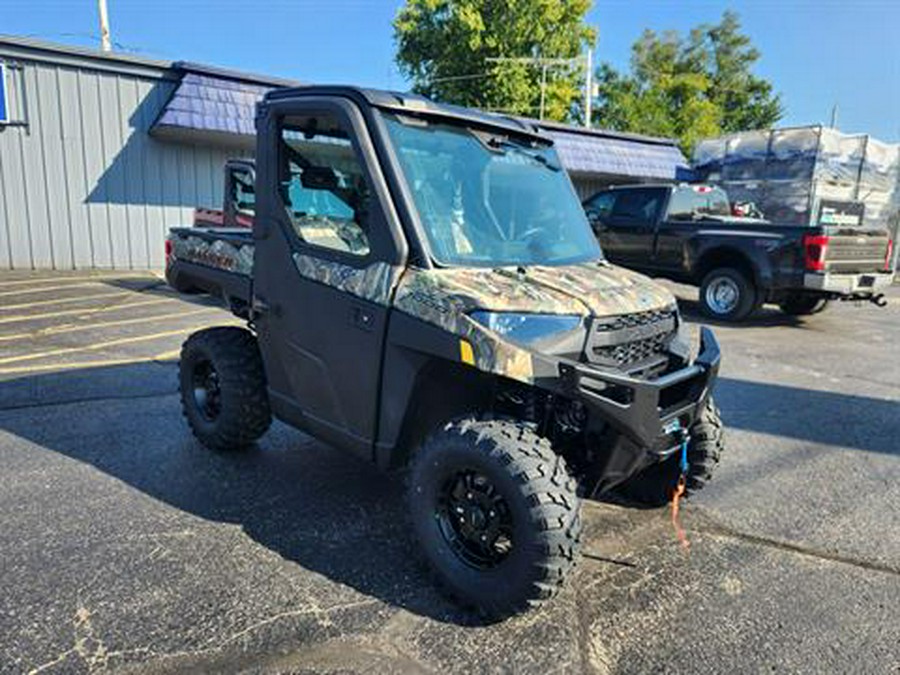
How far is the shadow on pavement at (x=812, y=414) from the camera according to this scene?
17.5ft

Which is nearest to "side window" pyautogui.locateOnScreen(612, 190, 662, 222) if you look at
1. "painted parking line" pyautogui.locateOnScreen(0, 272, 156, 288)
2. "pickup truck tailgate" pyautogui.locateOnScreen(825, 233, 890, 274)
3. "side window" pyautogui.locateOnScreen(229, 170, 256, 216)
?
"pickup truck tailgate" pyautogui.locateOnScreen(825, 233, 890, 274)

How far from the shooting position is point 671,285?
14719 mm

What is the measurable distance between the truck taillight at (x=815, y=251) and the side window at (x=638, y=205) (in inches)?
95.3

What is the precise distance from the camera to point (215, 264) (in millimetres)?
4289

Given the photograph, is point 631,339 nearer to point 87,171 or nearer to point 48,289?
point 48,289

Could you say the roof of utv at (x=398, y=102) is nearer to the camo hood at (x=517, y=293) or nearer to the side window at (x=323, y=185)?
the side window at (x=323, y=185)

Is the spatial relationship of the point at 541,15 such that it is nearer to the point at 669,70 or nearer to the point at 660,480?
the point at 669,70

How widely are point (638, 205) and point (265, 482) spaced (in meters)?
8.88

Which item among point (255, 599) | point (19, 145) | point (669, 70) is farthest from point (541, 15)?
point (255, 599)

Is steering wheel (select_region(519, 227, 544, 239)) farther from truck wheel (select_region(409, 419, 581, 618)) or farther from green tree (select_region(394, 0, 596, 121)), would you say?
green tree (select_region(394, 0, 596, 121))

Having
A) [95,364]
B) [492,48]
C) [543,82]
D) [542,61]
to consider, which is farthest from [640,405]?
[492,48]

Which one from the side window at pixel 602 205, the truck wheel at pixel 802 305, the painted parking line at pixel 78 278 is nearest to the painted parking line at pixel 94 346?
the painted parking line at pixel 78 278

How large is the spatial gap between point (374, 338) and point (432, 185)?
0.79 m

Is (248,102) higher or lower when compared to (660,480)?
higher
